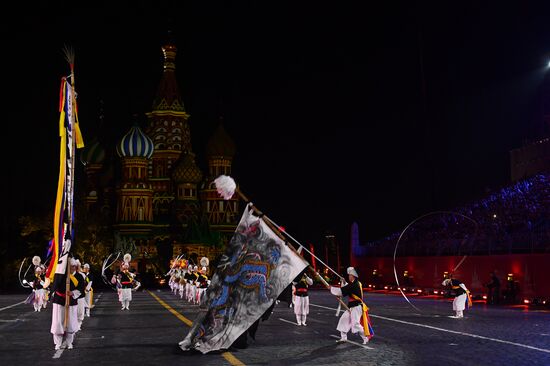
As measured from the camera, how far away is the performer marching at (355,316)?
54.5 ft

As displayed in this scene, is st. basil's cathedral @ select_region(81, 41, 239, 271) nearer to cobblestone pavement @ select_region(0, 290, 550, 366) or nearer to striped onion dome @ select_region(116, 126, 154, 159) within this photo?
striped onion dome @ select_region(116, 126, 154, 159)

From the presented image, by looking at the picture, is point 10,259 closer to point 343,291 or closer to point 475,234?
point 475,234

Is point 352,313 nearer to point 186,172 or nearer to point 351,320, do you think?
point 351,320

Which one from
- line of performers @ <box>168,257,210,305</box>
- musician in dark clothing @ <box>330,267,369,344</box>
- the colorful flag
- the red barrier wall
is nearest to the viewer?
the colorful flag

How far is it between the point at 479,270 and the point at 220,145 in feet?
235

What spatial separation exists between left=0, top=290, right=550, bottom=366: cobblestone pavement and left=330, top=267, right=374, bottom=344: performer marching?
9.7 inches

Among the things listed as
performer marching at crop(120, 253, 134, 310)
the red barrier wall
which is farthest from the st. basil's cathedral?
performer marching at crop(120, 253, 134, 310)

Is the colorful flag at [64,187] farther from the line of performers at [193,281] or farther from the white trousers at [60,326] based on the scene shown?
the line of performers at [193,281]

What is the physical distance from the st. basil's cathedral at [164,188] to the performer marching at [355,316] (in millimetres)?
74158

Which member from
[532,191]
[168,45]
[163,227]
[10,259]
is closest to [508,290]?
[532,191]

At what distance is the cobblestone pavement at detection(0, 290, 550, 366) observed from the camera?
13695mm

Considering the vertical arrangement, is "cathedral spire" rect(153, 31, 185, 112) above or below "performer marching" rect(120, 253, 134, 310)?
above

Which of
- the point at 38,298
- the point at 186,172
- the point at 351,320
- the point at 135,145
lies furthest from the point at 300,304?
the point at 186,172

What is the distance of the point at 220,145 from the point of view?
109250 millimetres
